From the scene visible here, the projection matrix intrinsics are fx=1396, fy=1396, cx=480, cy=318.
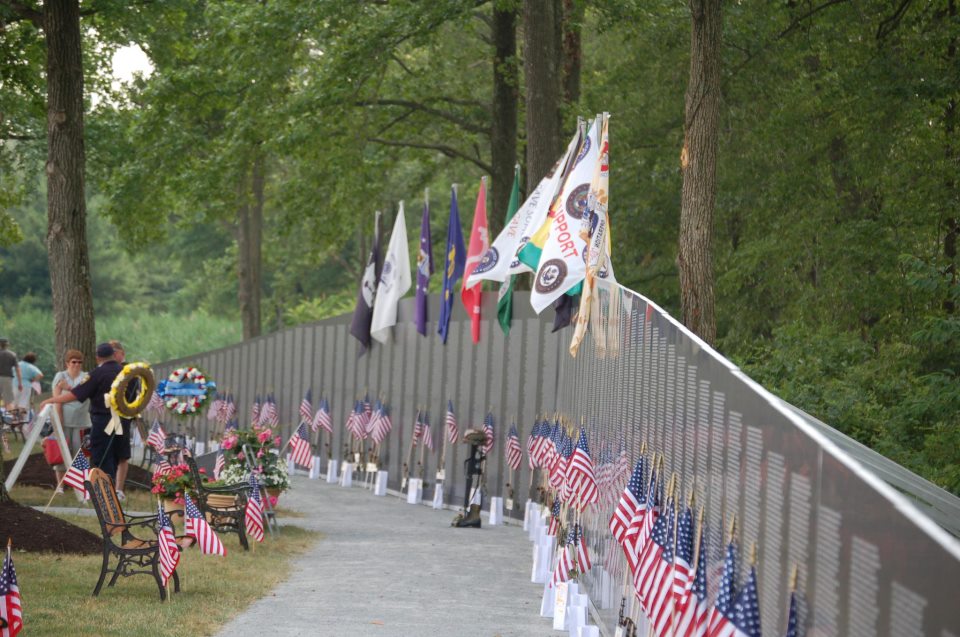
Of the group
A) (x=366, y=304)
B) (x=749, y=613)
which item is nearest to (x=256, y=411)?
(x=366, y=304)

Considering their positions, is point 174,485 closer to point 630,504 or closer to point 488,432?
point 488,432

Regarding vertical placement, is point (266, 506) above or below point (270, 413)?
below

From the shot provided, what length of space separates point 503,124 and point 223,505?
13.5 metres

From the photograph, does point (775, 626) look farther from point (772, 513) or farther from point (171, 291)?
point (171, 291)

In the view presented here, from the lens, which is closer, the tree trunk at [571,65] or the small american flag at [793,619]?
the small american flag at [793,619]

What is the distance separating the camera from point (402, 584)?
12.7 m

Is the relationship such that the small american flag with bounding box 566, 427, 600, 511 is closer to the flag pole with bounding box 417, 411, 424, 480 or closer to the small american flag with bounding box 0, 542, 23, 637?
the small american flag with bounding box 0, 542, 23, 637

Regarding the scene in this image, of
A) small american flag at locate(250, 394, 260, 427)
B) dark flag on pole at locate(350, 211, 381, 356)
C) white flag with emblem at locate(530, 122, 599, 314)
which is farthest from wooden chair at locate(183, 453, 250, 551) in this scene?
small american flag at locate(250, 394, 260, 427)

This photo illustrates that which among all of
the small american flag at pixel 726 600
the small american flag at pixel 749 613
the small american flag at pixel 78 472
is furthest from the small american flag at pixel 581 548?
the small american flag at pixel 749 613

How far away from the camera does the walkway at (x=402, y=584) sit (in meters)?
10.6

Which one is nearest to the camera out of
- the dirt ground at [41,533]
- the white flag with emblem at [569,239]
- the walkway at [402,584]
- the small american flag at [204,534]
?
the walkway at [402,584]

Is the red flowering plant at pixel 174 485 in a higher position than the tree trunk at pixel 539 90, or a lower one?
lower

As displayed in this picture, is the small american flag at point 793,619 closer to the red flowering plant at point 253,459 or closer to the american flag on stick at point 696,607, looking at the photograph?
the american flag on stick at point 696,607

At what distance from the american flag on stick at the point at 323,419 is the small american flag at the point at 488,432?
5971 mm
